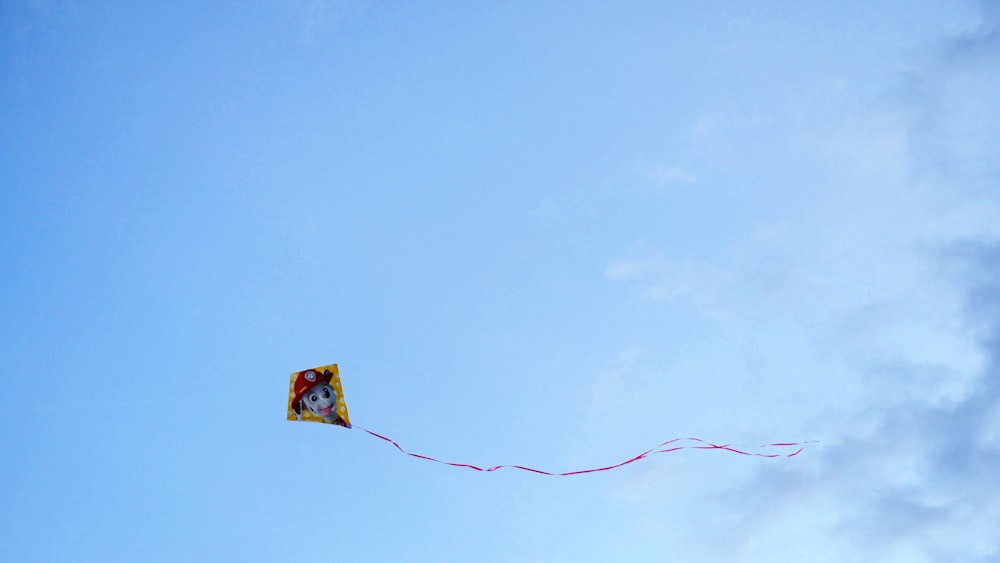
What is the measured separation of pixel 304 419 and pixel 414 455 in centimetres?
341

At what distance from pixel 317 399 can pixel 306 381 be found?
0.61m

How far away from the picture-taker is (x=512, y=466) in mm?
23516

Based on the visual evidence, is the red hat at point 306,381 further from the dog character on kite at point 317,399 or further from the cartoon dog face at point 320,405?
the cartoon dog face at point 320,405

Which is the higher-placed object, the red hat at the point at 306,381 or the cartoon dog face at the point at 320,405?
the red hat at the point at 306,381

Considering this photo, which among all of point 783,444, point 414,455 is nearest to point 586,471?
point 414,455

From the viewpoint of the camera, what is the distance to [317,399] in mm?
24953

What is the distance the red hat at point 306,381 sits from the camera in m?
25.0

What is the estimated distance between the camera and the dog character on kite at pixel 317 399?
2489 centimetres

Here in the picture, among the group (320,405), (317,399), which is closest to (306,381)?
(317,399)

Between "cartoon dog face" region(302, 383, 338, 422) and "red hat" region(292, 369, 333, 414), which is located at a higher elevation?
"red hat" region(292, 369, 333, 414)

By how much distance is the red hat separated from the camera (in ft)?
81.9

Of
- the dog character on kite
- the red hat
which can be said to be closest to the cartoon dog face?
the dog character on kite

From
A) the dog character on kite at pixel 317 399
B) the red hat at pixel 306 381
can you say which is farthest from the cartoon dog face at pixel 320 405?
the red hat at pixel 306 381

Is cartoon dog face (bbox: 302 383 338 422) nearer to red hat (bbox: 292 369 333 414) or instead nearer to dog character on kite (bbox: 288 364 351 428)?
dog character on kite (bbox: 288 364 351 428)
